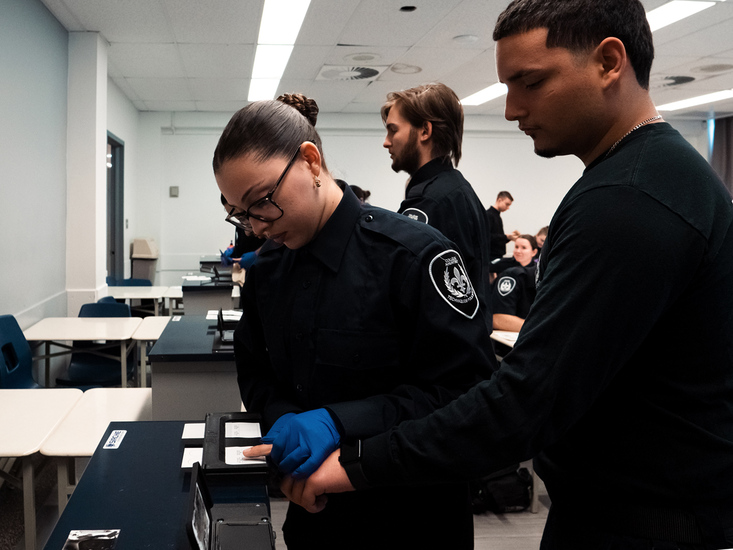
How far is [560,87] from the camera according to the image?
2.48 feet

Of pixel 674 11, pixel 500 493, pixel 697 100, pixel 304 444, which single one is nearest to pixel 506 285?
pixel 500 493

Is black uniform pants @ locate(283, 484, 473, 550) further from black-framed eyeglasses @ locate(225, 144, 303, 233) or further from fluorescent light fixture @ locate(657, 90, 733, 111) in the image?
fluorescent light fixture @ locate(657, 90, 733, 111)

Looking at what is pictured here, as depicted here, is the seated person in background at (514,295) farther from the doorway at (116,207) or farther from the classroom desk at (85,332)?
the doorway at (116,207)

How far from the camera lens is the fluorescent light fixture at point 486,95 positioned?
7.53 metres

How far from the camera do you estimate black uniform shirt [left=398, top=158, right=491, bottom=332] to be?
2.03 metres

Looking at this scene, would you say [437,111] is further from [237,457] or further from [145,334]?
[145,334]

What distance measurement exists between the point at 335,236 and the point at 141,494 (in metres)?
0.62

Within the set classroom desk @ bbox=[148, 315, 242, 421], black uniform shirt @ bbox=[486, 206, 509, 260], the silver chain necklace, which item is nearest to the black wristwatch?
the silver chain necklace

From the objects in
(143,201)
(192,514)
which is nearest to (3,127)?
(192,514)

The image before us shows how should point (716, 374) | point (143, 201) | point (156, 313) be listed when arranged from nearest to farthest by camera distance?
point (716, 374)
point (156, 313)
point (143, 201)

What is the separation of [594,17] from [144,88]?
24.7 feet

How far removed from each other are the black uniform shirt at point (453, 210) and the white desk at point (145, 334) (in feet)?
6.81

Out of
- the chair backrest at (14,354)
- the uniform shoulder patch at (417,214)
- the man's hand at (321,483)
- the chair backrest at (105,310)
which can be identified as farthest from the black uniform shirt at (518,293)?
the man's hand at (321,483)

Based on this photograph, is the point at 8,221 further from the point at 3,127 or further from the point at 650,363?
the point at 650,363
